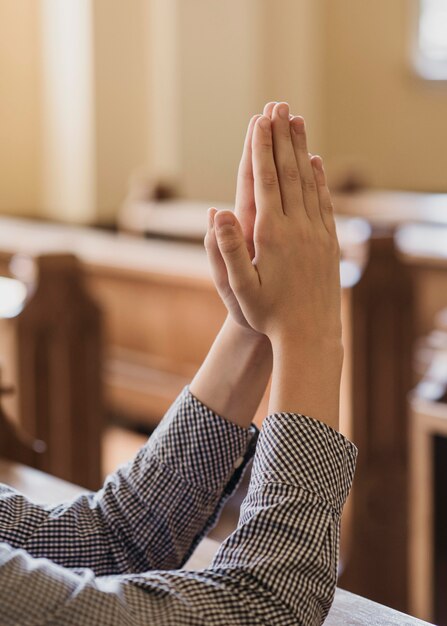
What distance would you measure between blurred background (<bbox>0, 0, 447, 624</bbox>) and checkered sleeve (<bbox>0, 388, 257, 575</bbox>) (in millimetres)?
745

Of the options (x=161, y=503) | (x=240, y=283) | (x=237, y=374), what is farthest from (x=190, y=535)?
(x=240, y=283)

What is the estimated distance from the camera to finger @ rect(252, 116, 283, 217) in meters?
1.06

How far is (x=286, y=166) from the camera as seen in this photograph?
1067 millimetres

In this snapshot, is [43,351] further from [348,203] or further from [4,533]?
[348,203]

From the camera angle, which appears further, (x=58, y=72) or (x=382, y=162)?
(x=382, y=162)

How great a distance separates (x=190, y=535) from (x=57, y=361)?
1.79 meters

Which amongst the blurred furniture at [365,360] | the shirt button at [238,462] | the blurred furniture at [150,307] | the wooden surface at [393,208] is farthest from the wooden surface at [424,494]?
the wooden surface at [393,208]

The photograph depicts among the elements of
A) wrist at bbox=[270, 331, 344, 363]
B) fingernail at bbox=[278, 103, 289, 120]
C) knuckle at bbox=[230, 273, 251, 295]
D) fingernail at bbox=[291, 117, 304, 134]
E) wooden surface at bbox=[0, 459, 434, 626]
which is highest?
fingernail at bbox=[278, 103, 289, 120]

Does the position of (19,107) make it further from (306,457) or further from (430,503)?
(306,457)

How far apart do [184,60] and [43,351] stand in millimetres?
4929

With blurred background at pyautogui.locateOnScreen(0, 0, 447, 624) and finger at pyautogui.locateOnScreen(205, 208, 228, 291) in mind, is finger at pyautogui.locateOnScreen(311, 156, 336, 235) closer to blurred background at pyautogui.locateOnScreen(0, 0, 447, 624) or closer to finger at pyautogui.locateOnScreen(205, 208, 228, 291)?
finger at pyautogui.locateOnScreen(205, 208, 228, 291)

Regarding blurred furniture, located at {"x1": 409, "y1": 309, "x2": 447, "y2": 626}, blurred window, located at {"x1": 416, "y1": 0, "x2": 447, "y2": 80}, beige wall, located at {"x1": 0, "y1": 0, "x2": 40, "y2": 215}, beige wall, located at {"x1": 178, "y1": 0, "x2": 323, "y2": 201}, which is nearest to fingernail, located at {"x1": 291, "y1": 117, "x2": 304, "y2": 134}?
blurred furniture, located at {"x1": 409, "y1": 309, "x2": 447, "y2": 626}

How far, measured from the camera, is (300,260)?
1.05 meters

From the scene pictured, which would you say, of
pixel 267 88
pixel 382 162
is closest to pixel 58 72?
pixel 267 88
